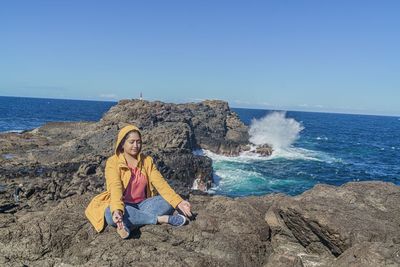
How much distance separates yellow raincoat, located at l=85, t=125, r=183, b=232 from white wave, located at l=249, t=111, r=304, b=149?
48475 mm

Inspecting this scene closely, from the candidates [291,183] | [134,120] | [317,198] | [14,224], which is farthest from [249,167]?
[14,224]

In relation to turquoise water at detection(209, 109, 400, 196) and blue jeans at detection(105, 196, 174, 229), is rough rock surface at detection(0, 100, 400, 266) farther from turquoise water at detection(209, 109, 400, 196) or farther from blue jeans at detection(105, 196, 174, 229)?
turquoise water at detection(209, 109, 400, 196)

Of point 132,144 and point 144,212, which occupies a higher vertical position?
point 132,144

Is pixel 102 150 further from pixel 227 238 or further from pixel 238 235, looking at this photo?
pixel 227 238

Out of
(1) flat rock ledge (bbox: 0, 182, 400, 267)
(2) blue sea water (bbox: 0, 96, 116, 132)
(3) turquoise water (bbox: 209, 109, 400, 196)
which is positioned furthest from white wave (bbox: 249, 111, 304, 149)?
(1) flat rock ledge (bbox: 0, 182, 400, 267)

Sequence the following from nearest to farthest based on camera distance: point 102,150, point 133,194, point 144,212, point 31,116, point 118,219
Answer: point 118,219 < point 144,212 < point 133,194 < point 102,150 < point 31,116

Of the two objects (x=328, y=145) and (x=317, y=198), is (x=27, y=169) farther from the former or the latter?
(x=328, y=145)

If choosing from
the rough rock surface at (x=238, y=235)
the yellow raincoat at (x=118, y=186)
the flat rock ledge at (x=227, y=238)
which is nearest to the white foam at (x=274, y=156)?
the rough rock surface at (x=238, y=235)

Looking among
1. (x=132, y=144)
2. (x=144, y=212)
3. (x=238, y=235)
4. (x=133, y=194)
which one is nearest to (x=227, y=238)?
(x=238, y=235)

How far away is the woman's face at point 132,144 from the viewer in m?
6.66

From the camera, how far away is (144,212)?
6480 millimetres

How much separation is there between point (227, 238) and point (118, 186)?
1984mm

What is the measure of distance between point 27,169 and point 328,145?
2030 inches

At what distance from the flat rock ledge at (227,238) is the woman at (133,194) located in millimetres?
178
